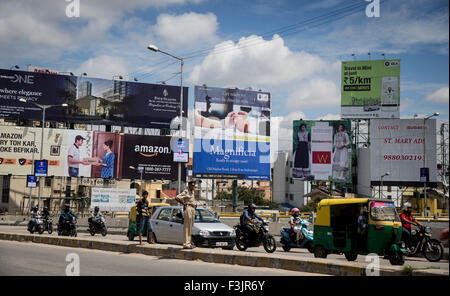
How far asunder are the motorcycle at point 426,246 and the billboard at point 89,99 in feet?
134

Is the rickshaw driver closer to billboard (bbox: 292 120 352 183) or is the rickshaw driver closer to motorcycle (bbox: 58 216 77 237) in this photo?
motorcycle (bbox: 58 216 77 237)

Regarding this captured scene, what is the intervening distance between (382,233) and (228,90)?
3856 centimetres

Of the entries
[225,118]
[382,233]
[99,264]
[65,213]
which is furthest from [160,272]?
[225,118]

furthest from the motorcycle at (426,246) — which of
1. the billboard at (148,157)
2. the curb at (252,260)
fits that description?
the billboard at (148,157)

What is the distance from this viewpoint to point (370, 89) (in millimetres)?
55594

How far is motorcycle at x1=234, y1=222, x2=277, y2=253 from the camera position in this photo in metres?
13.7

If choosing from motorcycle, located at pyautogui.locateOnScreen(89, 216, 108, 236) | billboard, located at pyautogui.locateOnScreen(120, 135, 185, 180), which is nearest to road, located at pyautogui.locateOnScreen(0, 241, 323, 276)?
motorcycle, located at pyautogui.locateOnScreen(89, 216, 108, 236)

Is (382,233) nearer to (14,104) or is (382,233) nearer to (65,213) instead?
(65,213)

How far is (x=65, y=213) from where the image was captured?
764 inches

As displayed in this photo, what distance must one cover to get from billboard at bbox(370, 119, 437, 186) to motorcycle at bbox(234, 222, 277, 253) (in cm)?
4328

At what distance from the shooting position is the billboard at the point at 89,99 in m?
47.0

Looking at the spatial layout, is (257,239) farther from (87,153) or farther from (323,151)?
(323,151)

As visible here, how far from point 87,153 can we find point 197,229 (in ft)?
122

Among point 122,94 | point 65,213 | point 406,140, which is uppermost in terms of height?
point 122,94
